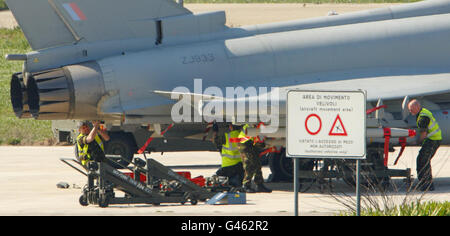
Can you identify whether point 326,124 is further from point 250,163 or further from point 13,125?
point 13,125

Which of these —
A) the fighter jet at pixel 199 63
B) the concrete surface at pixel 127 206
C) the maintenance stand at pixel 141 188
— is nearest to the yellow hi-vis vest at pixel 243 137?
the fighter jet at pixel 199 63

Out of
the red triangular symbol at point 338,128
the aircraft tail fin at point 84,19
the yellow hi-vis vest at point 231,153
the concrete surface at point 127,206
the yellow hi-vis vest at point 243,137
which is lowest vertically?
the concrete surface at point 127,206

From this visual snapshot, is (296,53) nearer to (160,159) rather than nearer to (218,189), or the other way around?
(218,189)

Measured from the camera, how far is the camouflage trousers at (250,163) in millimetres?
15328

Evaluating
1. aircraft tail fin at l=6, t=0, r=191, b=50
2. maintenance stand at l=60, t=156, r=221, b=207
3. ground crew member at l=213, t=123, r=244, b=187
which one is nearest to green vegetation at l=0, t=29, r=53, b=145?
aircraft tail fin at l=6, t=0, r=191, b=50

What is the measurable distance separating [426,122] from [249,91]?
11.4 ft

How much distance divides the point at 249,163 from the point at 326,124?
234 inches

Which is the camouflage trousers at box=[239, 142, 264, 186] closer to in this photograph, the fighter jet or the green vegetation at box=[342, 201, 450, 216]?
the fighter jet

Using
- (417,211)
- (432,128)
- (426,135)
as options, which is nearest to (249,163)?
(426,135)

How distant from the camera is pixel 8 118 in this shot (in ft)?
106

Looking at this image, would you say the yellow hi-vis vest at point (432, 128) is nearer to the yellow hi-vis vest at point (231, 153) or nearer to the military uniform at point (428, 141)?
the military uniform at point (428, 141)

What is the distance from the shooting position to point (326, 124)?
9.48m

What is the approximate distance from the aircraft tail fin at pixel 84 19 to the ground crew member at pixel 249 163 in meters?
2.86

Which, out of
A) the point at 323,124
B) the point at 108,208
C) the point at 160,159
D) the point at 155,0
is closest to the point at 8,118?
the point at 160,159
